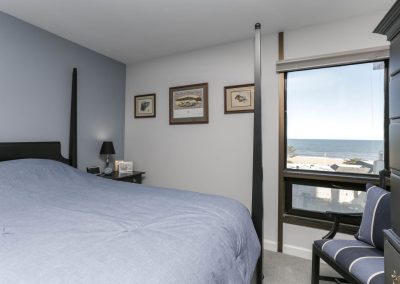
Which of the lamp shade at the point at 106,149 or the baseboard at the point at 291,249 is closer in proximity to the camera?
the baseboard at the point at 291,249

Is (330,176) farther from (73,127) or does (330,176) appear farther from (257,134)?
(73,127)

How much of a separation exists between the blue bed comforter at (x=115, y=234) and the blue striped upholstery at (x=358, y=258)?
50 centimetres

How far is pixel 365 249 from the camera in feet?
→ 5.00

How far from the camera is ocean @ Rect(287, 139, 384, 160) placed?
225cm

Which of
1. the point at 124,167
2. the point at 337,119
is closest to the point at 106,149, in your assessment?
the point at 124,167

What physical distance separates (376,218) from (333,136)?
1067 mm

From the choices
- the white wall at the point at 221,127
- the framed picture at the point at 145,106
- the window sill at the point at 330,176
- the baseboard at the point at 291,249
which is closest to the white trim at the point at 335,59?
the white wall at the point at 221,127

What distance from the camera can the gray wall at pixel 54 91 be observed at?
227 cm

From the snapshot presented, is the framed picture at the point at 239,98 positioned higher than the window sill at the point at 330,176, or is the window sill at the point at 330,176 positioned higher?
the framed picture at the point at 239,98

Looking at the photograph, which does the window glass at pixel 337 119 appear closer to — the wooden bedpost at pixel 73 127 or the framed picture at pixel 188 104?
the framed picture at pixel 188 104

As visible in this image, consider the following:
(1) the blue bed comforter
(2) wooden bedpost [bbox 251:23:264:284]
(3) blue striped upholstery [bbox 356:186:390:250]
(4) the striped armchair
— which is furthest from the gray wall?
(3) blue striped upholstery [bbox 356:186:390:250]

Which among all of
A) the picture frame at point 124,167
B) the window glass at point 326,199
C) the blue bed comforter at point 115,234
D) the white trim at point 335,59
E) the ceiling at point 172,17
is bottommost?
the window glass at point 326,199

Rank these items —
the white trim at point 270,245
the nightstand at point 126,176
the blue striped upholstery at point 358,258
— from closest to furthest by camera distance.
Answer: the blue striped upholstery at point 358,258, the white trim at point 270,245, the nightstand at point 126,176

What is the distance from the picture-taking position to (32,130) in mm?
2441
